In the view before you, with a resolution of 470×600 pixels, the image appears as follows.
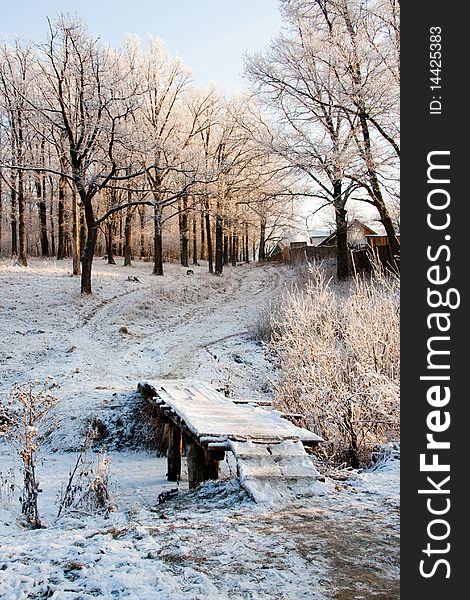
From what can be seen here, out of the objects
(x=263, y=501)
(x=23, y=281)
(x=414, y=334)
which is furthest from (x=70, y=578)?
(x=23, y=281)

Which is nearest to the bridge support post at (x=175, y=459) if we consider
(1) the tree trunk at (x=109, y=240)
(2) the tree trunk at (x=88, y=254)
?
(2) the tree trunk at (x=88, y=254)

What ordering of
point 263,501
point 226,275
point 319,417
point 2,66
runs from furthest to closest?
point 226,275
point 2,66
point 319,417
point 263,501

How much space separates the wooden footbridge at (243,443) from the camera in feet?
19.4

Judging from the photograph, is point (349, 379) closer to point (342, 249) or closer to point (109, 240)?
point (342, 249)

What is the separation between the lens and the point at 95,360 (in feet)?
48.4

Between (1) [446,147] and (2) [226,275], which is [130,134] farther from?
(1) [446,147]

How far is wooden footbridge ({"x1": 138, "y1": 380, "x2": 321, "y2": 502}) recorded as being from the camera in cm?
590

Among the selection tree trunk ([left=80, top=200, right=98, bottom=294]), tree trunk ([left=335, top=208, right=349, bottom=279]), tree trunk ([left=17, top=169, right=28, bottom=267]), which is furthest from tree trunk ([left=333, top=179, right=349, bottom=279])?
tree trunk ([left=17, top=169, right=28, bottom=267])

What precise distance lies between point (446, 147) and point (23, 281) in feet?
62.7

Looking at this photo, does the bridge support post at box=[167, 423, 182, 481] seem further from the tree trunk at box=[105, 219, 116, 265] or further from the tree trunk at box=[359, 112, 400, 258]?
the tree trunk at box=[105, 219, 116, 265]

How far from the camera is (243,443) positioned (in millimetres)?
6547

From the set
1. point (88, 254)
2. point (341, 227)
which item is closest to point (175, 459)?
point (88, 254)

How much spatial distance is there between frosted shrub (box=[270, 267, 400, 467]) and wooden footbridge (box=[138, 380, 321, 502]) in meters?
0.68

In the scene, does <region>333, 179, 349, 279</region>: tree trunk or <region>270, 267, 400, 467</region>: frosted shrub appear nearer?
<region>270, 267, 400, 467</region>: frosted shrub
